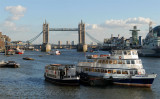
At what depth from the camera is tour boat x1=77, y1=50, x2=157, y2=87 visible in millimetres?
43031

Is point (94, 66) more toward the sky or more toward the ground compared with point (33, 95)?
more toward the sky

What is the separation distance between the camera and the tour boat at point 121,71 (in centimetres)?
4303

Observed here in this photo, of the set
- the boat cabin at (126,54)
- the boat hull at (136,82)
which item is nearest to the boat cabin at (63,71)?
the boat hull at (136,82)

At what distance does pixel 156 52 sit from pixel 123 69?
389ft

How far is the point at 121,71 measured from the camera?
44.2m

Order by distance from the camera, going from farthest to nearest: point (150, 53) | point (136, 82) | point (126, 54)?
point (150, 53)
point (126, 54)
point (136, 82)

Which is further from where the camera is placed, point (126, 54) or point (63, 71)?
point (126, 54)

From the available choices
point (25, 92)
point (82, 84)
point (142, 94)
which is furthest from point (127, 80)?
point (25, 92)

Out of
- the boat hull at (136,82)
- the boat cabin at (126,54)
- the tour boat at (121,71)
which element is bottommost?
the boat hull at (136,82)

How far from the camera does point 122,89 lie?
41531 mm

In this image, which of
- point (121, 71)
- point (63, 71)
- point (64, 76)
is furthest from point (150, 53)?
point (64, 76)

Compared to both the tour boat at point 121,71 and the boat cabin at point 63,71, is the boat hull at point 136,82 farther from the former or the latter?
the boat cabin at point 63,71

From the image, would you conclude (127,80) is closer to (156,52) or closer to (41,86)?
(41,86)

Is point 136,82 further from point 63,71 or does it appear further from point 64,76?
point 63,71
